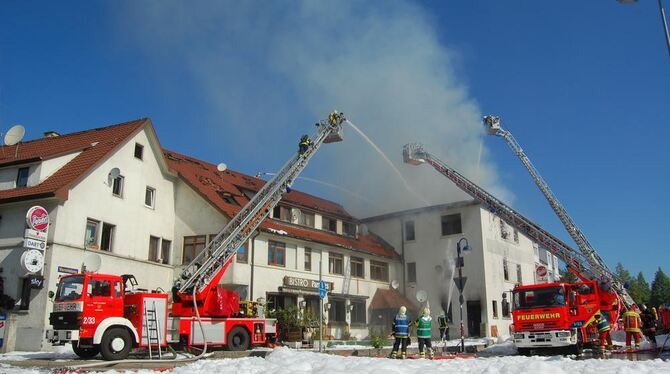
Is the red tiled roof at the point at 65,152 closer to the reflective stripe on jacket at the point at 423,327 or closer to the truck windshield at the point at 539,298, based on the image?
the reflective stripe on jacket at the point at 423,327

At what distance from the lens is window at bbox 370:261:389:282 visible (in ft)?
136

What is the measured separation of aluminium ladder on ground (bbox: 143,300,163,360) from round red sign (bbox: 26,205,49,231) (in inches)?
313

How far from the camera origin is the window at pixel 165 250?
31581 mm

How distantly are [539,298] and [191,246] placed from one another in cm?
1906

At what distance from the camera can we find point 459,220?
1660 inches

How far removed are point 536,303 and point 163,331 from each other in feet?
Result: 43.8

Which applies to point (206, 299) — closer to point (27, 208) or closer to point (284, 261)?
point (27, 208)

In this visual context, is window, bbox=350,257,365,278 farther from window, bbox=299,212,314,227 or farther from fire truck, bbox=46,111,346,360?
fire truck, bbox=46,111,346,360

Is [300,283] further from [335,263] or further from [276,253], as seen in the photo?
[335,263]

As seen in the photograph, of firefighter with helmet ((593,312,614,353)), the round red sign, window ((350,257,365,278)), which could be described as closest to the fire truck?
the round red sign

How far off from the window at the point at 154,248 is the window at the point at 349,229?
1480cm

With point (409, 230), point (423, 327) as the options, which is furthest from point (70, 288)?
point (409, 230)

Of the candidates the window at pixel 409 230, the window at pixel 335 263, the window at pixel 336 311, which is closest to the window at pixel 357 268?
the window at pixel 335 263

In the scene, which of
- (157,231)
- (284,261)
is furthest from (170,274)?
(284,261)
